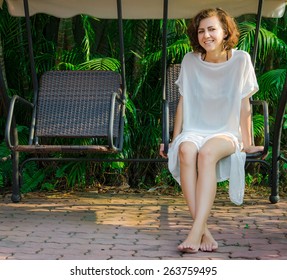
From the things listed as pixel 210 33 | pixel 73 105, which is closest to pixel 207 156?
Answer: pixel 210 33

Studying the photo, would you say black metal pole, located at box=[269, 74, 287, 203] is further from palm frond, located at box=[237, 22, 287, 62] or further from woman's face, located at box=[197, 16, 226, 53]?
woman's face, located at box=[197, 16, 226, 53]

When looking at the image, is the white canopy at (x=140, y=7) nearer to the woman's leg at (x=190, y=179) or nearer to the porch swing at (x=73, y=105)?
A: the porch swing at (x=73, y=105)

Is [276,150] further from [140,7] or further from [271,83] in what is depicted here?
[140,7]

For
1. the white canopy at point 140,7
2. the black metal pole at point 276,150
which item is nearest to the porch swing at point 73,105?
the white canopy at point 140,7

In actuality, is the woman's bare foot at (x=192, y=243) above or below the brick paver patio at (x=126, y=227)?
above

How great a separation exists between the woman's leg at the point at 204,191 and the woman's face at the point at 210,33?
1.99 ft

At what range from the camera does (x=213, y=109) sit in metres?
3.68

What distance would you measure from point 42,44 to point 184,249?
3.47 m

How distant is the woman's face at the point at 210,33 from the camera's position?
11.8 ft

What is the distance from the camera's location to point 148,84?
19.4ft

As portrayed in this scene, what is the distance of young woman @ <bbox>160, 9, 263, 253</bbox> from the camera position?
335 centimetres

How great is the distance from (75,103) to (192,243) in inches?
77.3

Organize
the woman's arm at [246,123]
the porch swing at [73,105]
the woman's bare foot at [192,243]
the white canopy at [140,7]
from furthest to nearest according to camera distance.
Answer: the white canopy at [140,7], the porch swing at [73,105], the woman's arm at [246,123], the woman's bare foot at [192,243]

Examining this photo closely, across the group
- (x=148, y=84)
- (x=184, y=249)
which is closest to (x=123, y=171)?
(x=148, y=84)
